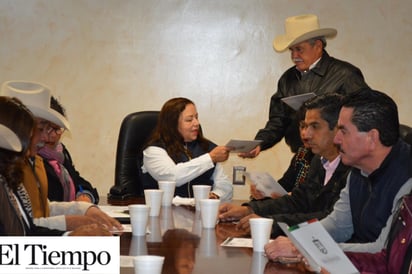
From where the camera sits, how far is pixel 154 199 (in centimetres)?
337

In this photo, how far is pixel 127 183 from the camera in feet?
15.2

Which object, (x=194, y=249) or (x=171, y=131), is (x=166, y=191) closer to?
(x=171, y=131)

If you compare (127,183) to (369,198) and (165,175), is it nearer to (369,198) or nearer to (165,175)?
(165,175)

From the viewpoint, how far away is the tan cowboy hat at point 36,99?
3291mm

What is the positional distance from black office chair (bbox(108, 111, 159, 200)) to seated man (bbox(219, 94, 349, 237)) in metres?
1.17

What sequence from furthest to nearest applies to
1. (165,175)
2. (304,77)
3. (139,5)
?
(139,5) → (304,77) → (165,175)

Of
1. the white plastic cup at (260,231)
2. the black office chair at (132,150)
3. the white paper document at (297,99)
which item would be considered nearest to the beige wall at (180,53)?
the black office chair at (132,150)

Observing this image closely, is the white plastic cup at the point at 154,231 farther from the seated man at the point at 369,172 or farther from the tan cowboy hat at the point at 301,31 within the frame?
the tan cowboy hat at the point at 301,31

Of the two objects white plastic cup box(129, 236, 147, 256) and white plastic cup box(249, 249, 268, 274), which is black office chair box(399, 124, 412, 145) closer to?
white plastic cup box(249, 249, 268, 274)

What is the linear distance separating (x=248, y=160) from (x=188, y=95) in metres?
0.70

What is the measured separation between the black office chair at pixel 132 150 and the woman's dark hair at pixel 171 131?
0.09m

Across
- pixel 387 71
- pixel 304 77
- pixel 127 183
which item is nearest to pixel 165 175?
pixel 127 183

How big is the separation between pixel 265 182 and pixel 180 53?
96.8 inches

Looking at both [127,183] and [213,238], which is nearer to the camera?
[213,238]
